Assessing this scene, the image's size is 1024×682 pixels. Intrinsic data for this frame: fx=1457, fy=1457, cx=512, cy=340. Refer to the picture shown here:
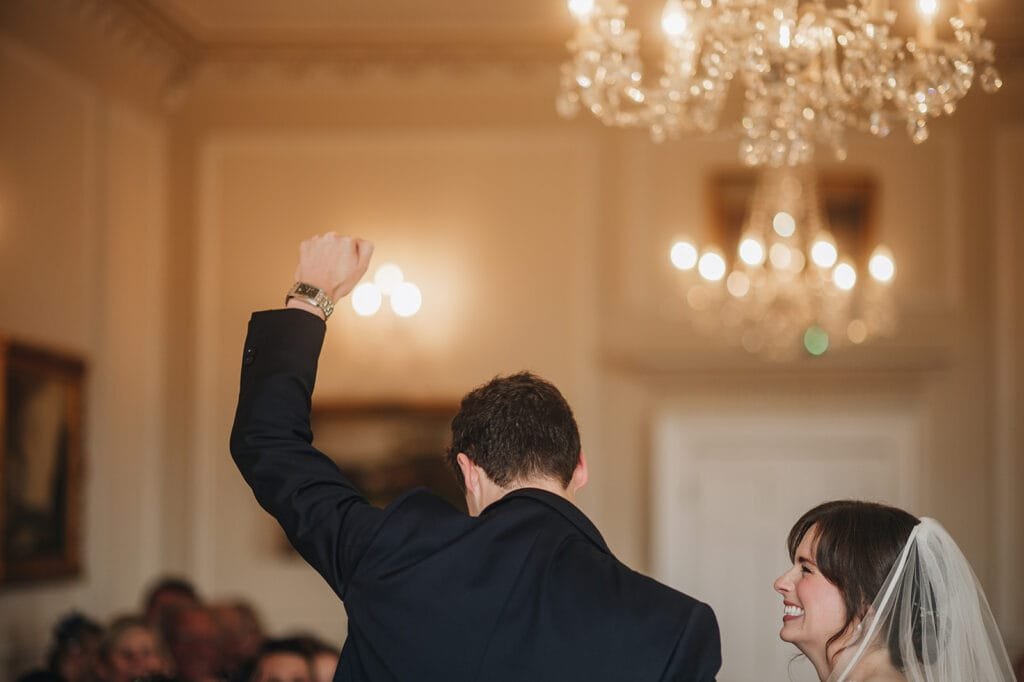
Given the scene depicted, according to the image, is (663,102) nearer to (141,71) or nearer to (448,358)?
(448,358)

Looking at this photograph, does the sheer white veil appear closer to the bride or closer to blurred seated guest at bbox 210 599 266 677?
the bride

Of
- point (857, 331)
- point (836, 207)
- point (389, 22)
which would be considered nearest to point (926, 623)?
point (857, 331)

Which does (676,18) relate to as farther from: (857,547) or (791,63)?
(857,547)

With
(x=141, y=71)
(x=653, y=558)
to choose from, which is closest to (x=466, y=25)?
(x=141, y=71)

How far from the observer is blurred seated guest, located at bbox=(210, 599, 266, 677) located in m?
7.95

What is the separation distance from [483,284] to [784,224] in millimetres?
2205

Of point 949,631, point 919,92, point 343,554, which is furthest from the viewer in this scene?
point 919,92

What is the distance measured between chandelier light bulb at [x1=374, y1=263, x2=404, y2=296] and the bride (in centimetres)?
678

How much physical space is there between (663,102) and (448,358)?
460cm

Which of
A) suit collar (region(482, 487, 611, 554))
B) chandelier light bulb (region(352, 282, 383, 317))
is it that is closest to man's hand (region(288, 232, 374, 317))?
suit collar (region(482, 487, 611, 554))

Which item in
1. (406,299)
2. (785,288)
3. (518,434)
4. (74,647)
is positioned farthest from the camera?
(406,299)

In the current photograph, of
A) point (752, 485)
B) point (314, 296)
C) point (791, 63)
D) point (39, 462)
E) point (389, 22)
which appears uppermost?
point (389, 22)

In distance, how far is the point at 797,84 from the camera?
5.49 metres

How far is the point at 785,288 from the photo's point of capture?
8.92 m
